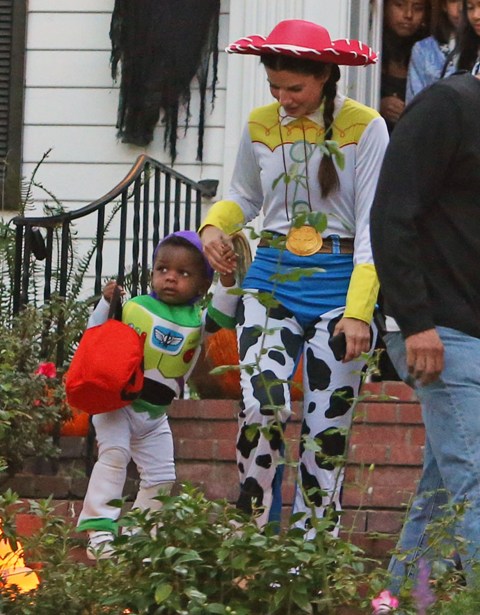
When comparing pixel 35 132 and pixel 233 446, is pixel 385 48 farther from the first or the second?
pixel 233 446

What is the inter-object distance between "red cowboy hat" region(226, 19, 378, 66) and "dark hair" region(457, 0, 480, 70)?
1.60ft

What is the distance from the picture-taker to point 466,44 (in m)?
4.68

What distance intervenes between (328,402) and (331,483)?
0.24m

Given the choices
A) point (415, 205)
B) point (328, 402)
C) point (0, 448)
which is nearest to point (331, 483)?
point (328, 402)

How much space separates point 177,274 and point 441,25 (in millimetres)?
3338

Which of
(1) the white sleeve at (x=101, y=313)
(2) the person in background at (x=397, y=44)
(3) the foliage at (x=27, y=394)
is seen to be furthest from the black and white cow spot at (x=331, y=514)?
(2) the person in background at (x=397, y=44)

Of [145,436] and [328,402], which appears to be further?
[145,436]

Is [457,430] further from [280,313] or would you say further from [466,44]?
[466,44]

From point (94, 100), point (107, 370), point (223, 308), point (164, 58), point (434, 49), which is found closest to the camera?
point (223, 308)

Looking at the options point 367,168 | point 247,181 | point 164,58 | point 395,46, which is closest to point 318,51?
point 367,168

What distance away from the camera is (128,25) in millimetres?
9336

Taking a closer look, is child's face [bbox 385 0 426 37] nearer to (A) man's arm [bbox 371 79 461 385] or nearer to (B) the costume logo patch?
(B) the costume logo patch

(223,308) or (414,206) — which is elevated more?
(414,206)

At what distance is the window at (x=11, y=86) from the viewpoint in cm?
949
